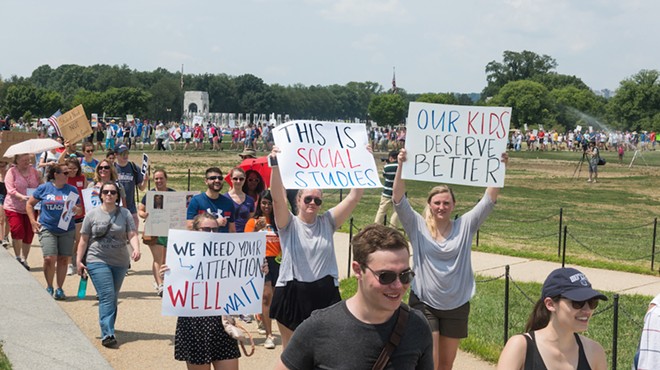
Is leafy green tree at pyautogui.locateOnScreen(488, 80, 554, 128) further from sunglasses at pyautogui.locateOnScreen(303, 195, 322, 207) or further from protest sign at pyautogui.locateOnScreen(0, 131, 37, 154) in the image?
sunglasses at pyautogui.locateOnScreen(303, 195, 322, 207)

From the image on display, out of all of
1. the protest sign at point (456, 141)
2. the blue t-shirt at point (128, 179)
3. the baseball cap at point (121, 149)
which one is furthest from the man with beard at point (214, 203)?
the baseball cap at point (121, 149)

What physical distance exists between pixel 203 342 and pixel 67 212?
530 centimetres

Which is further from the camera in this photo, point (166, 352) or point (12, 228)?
point (12, 228)

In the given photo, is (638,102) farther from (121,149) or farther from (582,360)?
(582,360)

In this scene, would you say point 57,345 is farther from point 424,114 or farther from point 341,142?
point 424,114

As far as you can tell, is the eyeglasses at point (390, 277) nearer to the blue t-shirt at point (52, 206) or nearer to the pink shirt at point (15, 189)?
the blue t-shirt at point (52, 206)

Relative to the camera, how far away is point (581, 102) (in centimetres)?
13000

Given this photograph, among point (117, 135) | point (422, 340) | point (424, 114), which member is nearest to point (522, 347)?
point (422, 340)

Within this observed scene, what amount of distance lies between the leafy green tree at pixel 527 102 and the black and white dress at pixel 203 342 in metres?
112

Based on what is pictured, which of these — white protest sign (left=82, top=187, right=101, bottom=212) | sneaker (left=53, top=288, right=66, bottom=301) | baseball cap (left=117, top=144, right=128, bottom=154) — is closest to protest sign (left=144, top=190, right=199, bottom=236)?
white protest sign (left=82, top=187, right=101, bottom=212)

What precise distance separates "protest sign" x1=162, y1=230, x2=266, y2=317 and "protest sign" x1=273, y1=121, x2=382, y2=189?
25.6 inches

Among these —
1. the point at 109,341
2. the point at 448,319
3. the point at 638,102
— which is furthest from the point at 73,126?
the point at 638,102

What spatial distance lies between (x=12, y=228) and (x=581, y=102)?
125107 millimetres

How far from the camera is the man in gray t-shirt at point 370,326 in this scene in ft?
11.4
